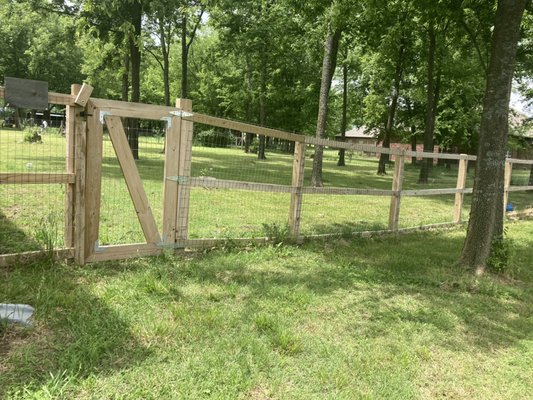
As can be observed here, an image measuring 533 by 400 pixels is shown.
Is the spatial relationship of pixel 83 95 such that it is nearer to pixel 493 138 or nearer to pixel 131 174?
pixel 131 174

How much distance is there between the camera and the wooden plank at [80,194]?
14.9ft

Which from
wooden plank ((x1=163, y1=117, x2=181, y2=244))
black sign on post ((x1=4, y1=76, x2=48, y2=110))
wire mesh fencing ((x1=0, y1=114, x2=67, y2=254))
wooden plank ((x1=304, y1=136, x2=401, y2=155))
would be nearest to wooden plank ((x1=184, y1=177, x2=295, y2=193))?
wooden plank ((x1=163, y1=117, x2=181, y2=244))

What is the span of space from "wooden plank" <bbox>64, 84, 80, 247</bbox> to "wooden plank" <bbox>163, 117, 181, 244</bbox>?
108cm

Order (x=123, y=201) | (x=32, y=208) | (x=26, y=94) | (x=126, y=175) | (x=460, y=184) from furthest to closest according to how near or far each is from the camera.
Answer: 1. (x=460, y=184)
2. (x=123, y=201)
3. (x=32, y=208)
4. (x=126, y=175)
5. (x=26, y=94)

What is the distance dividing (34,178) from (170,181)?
1524 millimetres

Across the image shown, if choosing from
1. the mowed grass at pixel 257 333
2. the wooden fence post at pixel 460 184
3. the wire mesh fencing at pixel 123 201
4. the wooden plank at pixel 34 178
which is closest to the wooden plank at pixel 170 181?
the mowed grass at pixel 257 333

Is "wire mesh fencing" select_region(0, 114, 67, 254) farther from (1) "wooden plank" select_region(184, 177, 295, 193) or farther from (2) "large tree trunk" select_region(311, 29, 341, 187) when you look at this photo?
(2) "large tree trunk" select_region(311, 29, 341, 187)

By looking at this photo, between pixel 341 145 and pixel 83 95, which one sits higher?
pixel 83 95

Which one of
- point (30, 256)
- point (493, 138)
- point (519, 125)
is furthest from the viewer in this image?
point (519, 125)

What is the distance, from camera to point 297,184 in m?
6.81

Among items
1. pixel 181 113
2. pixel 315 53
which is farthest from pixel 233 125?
pixel 315 53

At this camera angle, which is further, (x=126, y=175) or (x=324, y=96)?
(x=324, y=96)

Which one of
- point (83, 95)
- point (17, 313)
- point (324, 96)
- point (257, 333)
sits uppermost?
point (324, 96)

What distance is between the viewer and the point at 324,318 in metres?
4.11
